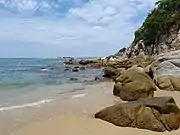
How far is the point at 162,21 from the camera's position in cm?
5144

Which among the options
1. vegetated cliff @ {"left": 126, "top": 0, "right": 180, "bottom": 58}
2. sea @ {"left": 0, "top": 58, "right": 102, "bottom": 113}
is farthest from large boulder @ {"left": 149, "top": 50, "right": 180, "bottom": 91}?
vegetated cliff @ {"left": 126, "top": 0, "right": 180, "bottom": 58}

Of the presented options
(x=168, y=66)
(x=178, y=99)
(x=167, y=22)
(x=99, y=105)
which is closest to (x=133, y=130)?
(x=99, y=105)

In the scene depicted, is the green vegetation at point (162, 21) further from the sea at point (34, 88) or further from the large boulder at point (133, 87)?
the large boulder at point (133, 87)

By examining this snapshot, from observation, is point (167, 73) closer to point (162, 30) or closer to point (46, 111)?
point (46, 111)

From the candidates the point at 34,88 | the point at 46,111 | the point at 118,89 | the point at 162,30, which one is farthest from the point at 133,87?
the point at 162,30

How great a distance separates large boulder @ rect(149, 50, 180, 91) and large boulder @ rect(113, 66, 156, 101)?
233 centimetres

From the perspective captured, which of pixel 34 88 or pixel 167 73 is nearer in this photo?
pixel 167 73

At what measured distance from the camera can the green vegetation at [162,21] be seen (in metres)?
50.6

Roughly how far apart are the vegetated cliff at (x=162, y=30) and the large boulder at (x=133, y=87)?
1339 inches

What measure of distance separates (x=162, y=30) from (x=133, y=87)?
41.7 meters

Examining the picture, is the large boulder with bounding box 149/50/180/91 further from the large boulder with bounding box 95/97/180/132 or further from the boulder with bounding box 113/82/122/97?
the large boulder with bounding box 95/97/180/132

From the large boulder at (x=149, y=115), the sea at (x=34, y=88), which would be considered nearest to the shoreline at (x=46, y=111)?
the sea at (x=34, y=88)

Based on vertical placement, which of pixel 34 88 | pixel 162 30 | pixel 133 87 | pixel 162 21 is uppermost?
pixel 162 21

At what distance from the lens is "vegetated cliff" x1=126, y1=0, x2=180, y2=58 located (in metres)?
49.6
